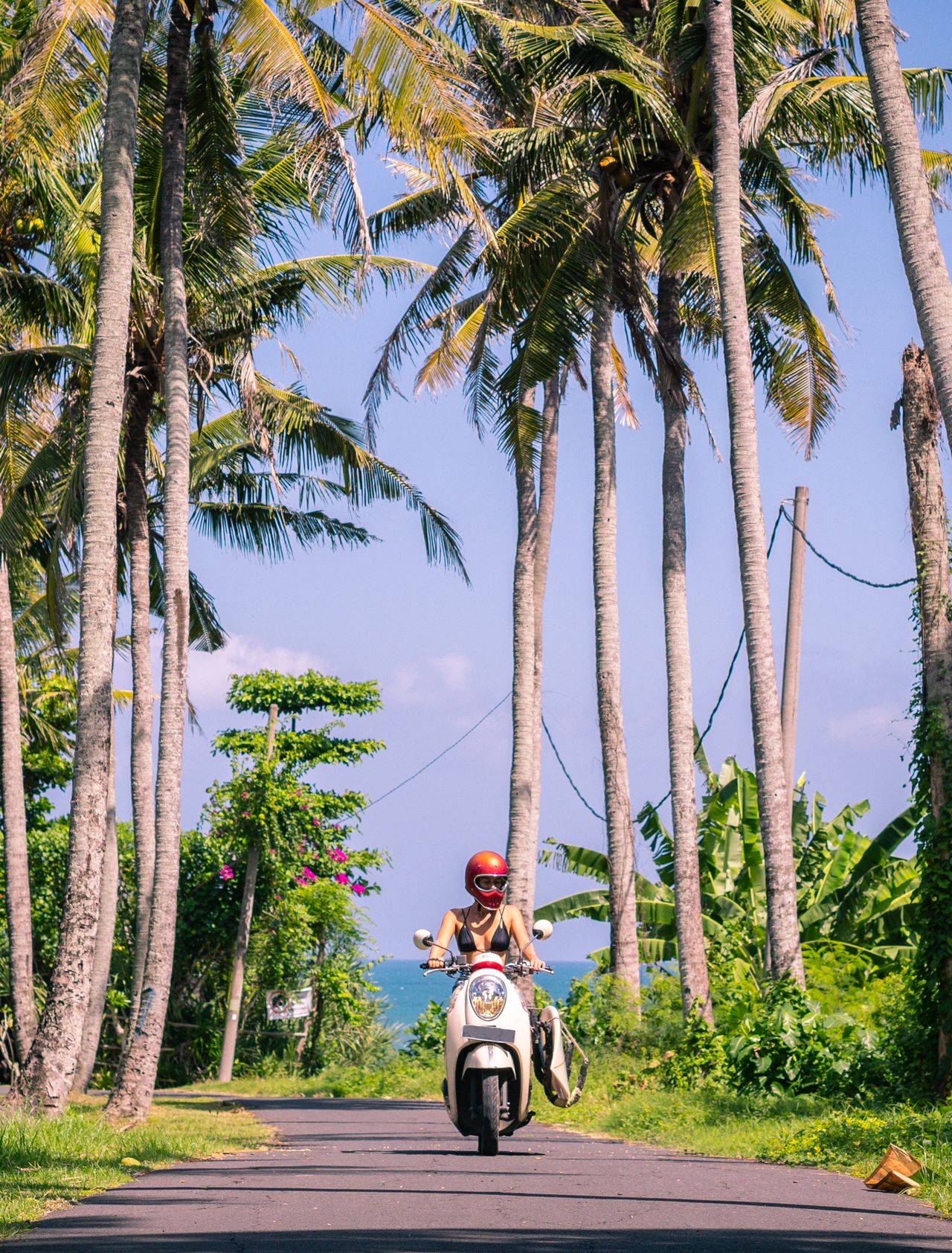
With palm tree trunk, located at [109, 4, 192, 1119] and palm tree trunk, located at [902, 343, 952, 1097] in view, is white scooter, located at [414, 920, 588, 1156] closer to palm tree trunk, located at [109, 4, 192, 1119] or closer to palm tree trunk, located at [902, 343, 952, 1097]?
palm tree trunk, located at [902, 343, 952, 1097]

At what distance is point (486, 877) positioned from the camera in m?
8.66

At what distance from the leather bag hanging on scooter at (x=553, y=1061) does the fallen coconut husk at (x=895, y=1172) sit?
1828 millimetres

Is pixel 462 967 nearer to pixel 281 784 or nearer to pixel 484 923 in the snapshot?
pixel 484 923

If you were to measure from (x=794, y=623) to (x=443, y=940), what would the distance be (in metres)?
14.6

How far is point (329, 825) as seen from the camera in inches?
1114

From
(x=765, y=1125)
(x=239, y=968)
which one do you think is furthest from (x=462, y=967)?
(x=239, y=968)

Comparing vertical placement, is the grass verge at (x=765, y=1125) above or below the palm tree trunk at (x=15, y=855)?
below

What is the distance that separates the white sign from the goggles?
64.6 ft

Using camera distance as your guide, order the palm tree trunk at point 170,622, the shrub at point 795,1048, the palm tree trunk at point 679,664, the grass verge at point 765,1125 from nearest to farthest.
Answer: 1. the grass verge at point 765,1125
2. the shrub at point 795,1048
3. the palm tree trunk at point 170,622
4. the palm tree trunk at point 679,664

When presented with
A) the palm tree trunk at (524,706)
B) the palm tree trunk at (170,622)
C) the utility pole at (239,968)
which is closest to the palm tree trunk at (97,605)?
the palm tree trunk at (170,622)

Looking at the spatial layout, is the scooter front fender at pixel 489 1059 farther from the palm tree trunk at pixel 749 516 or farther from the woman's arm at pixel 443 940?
the palm tree trunk at pixel 749 516

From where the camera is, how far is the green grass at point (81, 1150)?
8016 millimetres

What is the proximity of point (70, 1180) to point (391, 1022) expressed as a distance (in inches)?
805

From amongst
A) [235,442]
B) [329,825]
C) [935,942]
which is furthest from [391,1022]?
[935,942]
